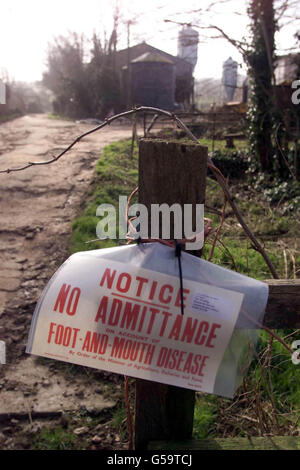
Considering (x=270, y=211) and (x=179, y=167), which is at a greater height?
(x=179, y=167)

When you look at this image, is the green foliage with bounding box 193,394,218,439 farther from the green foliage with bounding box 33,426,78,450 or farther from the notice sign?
the notice sign

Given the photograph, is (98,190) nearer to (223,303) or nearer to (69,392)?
(69,392)

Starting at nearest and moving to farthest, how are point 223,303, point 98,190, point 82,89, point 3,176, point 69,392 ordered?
1. point 223,303
2. point 69,392
3. point 98,190
4. point 3,176
5. point 82,89

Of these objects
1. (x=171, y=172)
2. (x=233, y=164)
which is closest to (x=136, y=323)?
(x=171, y=172)

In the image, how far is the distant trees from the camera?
26.2 meters

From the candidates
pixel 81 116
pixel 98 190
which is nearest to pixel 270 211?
pixel 98 190

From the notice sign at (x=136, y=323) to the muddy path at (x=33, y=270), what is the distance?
1.56 m

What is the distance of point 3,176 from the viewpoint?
750 centimetres

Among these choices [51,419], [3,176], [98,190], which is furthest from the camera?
[3,176]

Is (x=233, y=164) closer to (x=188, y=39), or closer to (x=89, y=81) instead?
(x=188, y=39)

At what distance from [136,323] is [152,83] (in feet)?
84.8

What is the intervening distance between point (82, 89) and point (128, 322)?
28.3 metres

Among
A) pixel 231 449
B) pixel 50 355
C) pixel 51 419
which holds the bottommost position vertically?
pixel 51 419

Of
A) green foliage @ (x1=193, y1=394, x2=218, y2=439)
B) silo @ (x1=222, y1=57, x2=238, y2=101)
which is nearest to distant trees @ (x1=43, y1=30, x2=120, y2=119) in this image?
silo @ (x1=222, y1=57, x2=238, y2=101)
